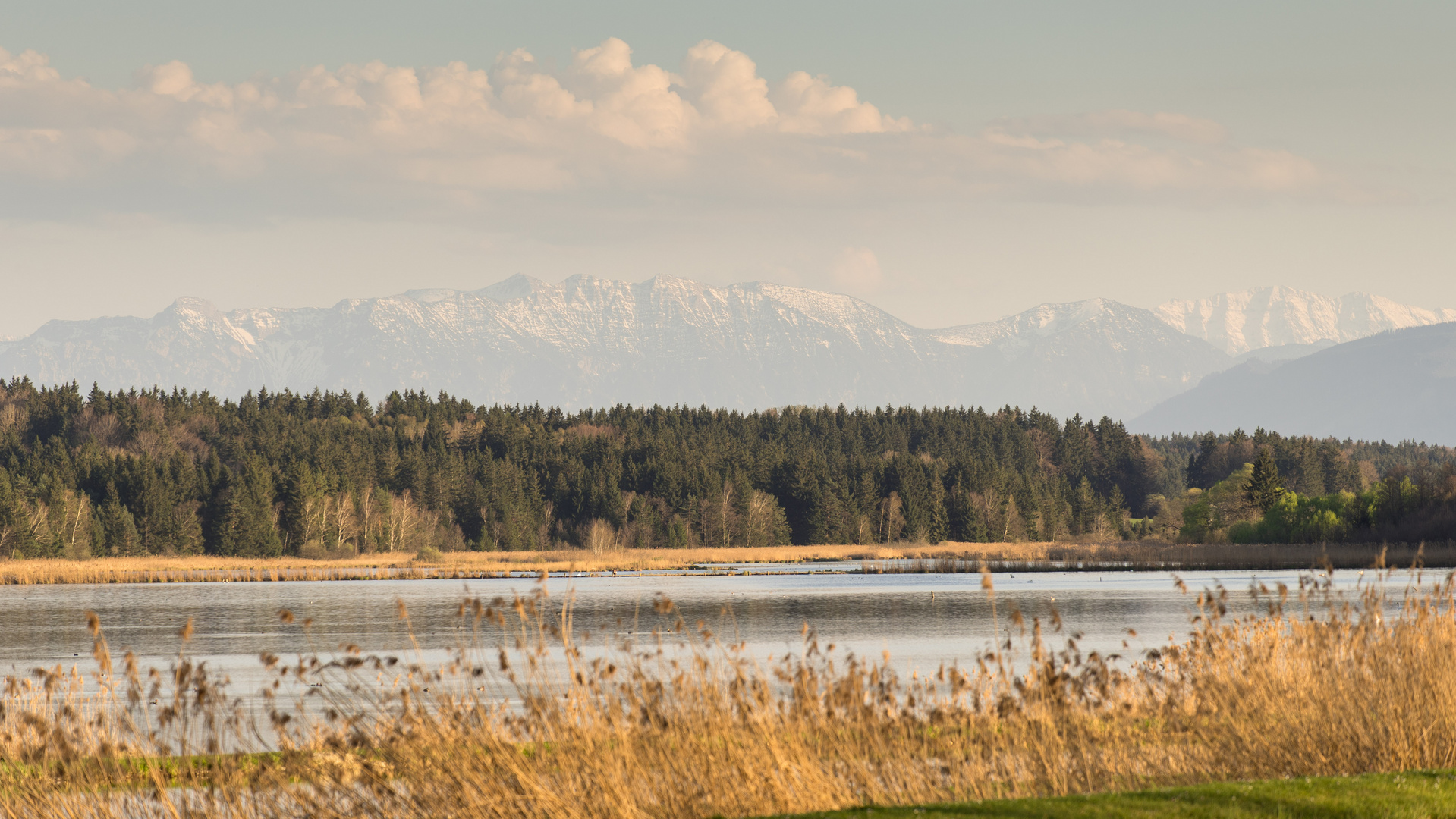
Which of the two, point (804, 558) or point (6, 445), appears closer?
point (804, 558)

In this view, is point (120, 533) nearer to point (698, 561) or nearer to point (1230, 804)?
point (698, 561)

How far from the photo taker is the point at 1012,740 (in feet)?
53.1

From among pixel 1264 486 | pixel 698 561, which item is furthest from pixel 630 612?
pixel 1264 486

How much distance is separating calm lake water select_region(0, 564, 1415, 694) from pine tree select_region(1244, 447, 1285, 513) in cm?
3304

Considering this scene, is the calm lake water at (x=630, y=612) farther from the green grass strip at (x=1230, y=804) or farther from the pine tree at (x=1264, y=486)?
the pine tree at (x=1264, y=486)

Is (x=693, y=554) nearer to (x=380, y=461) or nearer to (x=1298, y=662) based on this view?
(x=380, y=461)

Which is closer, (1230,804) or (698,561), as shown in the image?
(1230,804)

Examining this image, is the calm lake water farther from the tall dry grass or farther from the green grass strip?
the green grass strip

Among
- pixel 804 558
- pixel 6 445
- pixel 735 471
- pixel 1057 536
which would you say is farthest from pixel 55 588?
pixel 1057 536

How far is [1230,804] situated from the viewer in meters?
13.0

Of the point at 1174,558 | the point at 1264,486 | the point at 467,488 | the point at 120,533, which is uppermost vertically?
the point at 467,488

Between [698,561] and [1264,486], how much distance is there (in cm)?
5201

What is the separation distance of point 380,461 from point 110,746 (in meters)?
157

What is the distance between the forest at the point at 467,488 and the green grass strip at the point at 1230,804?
4221 inches
